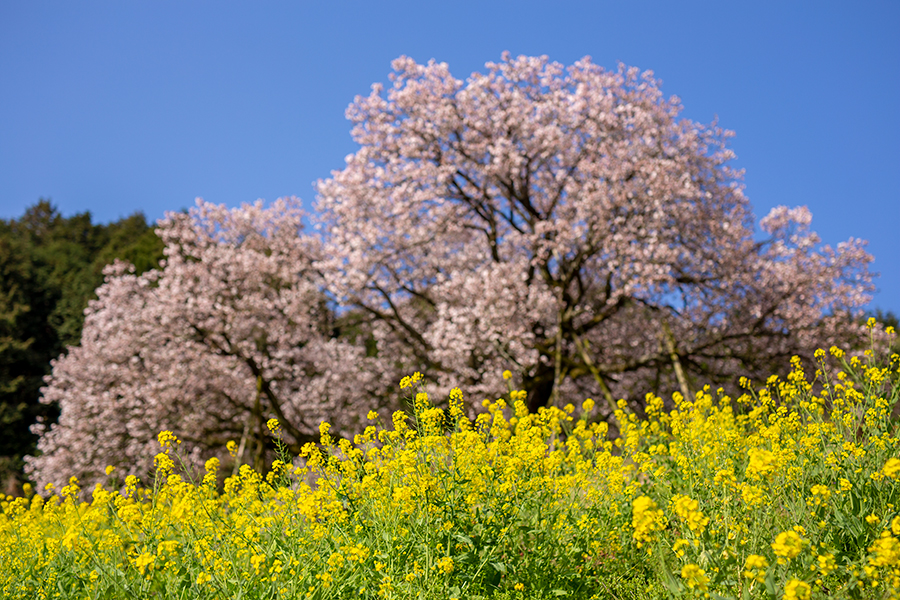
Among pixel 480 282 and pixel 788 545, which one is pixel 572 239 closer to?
pixel 480 282

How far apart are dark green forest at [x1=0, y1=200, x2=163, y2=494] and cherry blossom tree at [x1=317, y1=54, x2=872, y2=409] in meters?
18.6

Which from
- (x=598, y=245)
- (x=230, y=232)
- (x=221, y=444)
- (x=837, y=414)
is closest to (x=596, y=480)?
(x=837, y=414)

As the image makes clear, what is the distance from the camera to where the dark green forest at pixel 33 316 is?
3369cm

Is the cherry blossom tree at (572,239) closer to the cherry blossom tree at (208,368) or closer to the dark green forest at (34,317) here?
the cherry blossom tree at (208,368)

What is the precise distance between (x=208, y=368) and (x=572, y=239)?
33.0ft

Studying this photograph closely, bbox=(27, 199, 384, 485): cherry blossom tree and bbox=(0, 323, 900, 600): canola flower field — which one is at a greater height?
bbox=(27, 199, 384, 485): cherry blossom tree

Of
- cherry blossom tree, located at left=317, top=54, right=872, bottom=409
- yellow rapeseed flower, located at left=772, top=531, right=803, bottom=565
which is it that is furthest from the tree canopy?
yellow rapeseed flower, located at left=772, top=531, right=803, bottom=565

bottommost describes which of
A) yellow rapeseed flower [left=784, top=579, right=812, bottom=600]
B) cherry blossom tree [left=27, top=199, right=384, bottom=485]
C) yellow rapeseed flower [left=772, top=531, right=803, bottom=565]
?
yellow rapeseed flower [left=784, top=579, right=812, bottom=600]

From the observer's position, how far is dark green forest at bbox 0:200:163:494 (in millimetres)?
33688

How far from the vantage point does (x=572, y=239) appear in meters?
14.3

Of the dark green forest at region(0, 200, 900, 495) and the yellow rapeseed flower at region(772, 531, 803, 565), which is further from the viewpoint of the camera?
the dark green forest at region(0, 200, 900, 495)

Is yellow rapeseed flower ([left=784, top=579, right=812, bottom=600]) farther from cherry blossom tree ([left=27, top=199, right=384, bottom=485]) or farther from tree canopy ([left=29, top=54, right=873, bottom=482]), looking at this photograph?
cherry blossom tree ([left=27, top=199, right=384, bottom=485])

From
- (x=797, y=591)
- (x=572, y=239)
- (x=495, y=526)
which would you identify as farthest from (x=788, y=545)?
(x=572, y=239)

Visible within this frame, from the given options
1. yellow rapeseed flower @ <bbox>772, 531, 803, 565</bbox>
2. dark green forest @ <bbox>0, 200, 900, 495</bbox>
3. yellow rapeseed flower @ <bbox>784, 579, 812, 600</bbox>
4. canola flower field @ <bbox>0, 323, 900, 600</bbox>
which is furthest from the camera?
dark green forest @ <bbox>0, 200, 900, 495</bbox>
